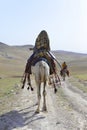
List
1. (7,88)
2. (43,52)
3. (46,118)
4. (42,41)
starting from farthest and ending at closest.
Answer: (7,88), (42,41), (43,52), (46,118)

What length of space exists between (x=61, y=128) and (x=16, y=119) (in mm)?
2791

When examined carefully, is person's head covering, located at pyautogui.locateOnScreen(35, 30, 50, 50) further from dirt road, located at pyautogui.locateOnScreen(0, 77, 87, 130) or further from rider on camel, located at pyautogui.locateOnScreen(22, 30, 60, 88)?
dirt road, located at pyautogui.locateOnScreen(0, 77, 87, 130)

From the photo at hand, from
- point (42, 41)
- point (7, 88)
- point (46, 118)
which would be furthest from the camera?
point (7, 88)

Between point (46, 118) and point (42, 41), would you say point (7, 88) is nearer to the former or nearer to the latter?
point (42, 41)

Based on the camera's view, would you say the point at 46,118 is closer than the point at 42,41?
Yes

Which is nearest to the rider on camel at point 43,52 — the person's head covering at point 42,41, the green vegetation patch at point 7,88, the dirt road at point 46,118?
the person's head covering at point 42,41

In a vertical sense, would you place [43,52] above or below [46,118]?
above

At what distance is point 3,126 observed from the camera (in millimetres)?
15508

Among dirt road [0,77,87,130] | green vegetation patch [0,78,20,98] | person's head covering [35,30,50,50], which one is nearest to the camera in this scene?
dirt road [0,77,87,130]

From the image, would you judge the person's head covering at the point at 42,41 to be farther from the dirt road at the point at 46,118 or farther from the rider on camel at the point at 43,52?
the dirt road at the point at 46,118

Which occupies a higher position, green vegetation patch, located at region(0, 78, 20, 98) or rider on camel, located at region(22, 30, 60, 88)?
rider on camel, located at region(22, 30, 60, 88)

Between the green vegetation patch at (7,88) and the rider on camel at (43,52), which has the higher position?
the rider on camel at (43,52)

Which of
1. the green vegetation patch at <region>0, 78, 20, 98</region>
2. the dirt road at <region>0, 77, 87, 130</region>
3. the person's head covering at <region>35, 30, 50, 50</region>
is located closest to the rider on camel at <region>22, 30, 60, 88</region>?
the person's head covering at <region>35, 30, 50, 50</region>

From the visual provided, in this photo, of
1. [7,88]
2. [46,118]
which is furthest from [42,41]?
[7,88]
